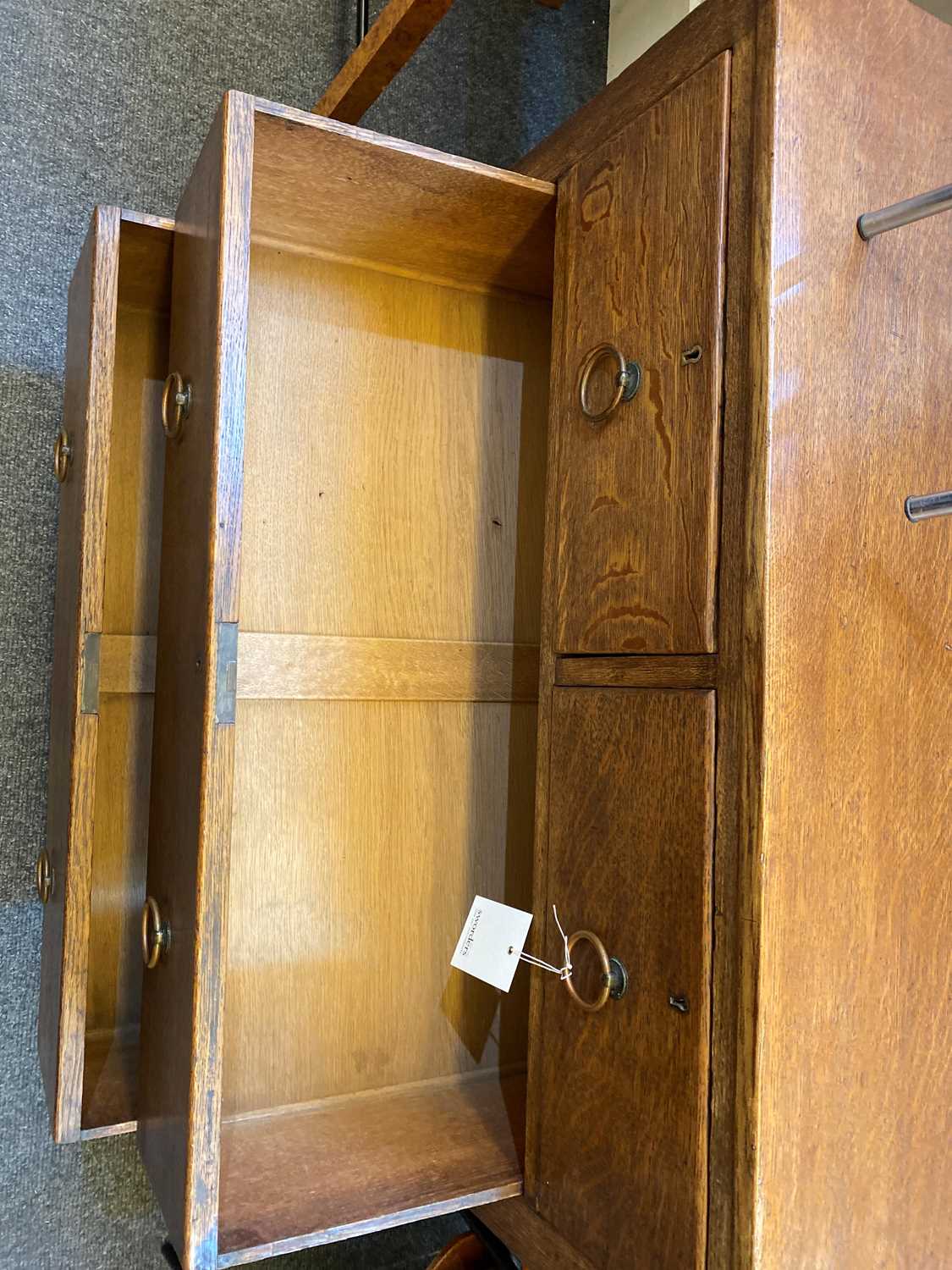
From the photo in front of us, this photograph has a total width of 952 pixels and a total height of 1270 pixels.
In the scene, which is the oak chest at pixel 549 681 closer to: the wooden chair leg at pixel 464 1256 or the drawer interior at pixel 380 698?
the drawer interior at pixel 380 698

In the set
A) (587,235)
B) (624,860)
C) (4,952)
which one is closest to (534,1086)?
(624,860)

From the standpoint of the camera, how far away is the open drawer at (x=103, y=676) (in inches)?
36.3

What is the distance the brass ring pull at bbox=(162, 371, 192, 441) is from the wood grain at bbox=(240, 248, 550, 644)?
0.42ft

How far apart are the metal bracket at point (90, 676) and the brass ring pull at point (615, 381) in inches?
18.5

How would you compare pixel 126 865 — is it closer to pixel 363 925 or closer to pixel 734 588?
pixel 363 925

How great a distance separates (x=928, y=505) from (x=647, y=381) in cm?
22

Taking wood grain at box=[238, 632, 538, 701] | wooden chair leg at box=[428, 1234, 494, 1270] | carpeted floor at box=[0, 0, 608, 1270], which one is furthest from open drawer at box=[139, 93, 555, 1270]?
carpeted floor at box=[0, 0, 608, 1270]

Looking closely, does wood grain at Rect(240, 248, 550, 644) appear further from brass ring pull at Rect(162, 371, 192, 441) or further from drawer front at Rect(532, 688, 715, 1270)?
drawer front at Rect(532, 688, 715, 1270)

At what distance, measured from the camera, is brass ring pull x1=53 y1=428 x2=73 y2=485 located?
1022mm

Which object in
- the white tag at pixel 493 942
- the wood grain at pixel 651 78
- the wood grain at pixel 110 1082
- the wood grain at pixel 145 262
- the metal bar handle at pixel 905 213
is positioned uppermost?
the wood grain at pixel 651 78

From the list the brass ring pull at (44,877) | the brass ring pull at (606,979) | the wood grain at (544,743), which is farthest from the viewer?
the brass ring pull at (44,877)

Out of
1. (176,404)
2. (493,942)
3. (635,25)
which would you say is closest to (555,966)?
(493,942)

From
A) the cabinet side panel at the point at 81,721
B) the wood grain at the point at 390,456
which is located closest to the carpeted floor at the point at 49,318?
the cabinet side panel at the point at 81,721

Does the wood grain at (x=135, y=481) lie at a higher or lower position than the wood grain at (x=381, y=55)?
lower
